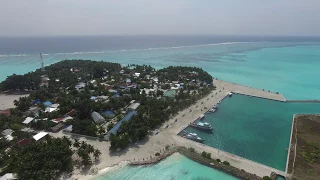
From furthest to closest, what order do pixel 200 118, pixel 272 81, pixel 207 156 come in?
pixel 272 81, pixel 200 118, pixel 207 156

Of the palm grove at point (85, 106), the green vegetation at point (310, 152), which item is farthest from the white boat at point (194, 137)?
the green vegetation at point (310, 152)

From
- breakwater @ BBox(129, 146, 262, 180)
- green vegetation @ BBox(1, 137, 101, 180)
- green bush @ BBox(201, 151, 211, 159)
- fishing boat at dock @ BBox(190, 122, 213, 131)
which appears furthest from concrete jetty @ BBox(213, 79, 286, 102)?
green vegetation @ BBox(1, 137, 101, 180)

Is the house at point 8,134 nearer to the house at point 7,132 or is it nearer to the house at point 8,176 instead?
the house at point 7,132

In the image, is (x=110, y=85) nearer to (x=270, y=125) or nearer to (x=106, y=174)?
(x=106, y=174)

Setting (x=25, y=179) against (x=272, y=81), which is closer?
(x=25, y=179)

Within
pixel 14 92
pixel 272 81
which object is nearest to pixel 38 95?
pixel 14 92

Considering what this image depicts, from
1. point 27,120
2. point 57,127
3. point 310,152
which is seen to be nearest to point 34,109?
point 27,120

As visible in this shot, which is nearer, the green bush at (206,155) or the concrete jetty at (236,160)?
the concrete jetty at (236,160)
